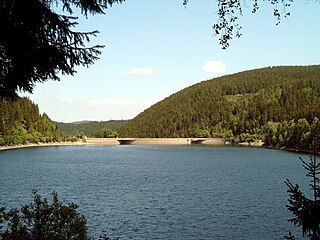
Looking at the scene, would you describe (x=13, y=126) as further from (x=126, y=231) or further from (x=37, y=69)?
(x=37, y=69)

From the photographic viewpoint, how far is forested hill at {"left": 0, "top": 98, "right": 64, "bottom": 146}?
5528 inches

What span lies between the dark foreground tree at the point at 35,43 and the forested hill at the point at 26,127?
132050mm

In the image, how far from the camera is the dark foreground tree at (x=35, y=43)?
447 centimetres

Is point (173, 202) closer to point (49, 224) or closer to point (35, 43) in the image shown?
point (49, 224)

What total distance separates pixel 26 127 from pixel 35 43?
167 meters

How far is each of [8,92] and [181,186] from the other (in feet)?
145

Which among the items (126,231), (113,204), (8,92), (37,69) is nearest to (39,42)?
(37,69)

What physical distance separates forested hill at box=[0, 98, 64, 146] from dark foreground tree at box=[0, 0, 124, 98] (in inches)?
5199

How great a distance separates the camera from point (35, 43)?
15.1ft

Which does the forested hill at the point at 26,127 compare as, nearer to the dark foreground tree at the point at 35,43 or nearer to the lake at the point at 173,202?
the lake at the point at 173,202

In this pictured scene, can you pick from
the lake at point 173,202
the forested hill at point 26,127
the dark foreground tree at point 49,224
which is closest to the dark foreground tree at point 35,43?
the dark foreground tree at point 49,224

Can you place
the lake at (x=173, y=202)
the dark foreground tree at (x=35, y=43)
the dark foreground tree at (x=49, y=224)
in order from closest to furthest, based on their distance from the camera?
the dark foreground tree at (x=35, y=43) → the dark foreground tree at (x=49, y=224) → the lake at (x=173, y=202)

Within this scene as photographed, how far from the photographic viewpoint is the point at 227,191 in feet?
143

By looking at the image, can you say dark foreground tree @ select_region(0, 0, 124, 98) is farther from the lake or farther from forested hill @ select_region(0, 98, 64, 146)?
forested hill @ select_region(0, 98, 64, 146)
